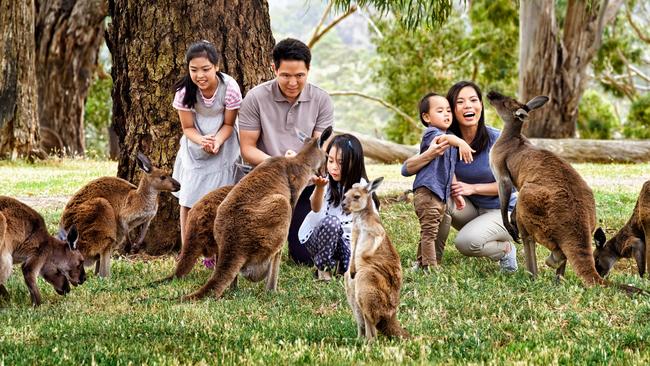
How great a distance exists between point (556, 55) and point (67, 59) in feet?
39.0

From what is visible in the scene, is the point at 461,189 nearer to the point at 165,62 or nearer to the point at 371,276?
the point at 371,276

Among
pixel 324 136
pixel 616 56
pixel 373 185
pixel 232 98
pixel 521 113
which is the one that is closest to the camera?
pixel 373 185

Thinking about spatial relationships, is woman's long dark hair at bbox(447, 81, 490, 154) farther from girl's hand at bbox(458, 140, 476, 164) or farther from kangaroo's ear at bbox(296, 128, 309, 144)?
kangaroo's ear at bbox(296, 128, 309, 144)

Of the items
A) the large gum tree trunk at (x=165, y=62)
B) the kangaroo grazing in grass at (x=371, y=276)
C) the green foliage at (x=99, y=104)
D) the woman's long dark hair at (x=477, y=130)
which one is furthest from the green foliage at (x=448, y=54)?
the kangaroo grazing in grass at (x=371, y=276)

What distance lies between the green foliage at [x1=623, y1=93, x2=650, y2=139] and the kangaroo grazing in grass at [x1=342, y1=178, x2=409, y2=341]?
83.3 ft

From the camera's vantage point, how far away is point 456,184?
714cm

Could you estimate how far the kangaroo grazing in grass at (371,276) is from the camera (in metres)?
4.45

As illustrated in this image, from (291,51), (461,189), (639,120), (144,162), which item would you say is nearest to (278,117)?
(291,51)

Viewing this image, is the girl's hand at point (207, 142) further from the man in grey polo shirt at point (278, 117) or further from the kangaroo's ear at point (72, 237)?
the kangaroo's ear at point (72, 237)

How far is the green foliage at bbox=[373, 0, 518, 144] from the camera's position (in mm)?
30031

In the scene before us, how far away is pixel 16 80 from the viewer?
16812mm

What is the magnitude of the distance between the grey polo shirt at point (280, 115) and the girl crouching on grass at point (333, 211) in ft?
1.22

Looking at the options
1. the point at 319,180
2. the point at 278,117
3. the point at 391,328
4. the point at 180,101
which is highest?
the point at 180,101

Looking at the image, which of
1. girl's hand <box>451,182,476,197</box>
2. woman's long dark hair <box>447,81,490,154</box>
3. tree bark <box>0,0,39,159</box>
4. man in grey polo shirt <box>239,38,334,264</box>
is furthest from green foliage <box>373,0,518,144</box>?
man in grey polo shirt <box>239,38,334,264</box>
